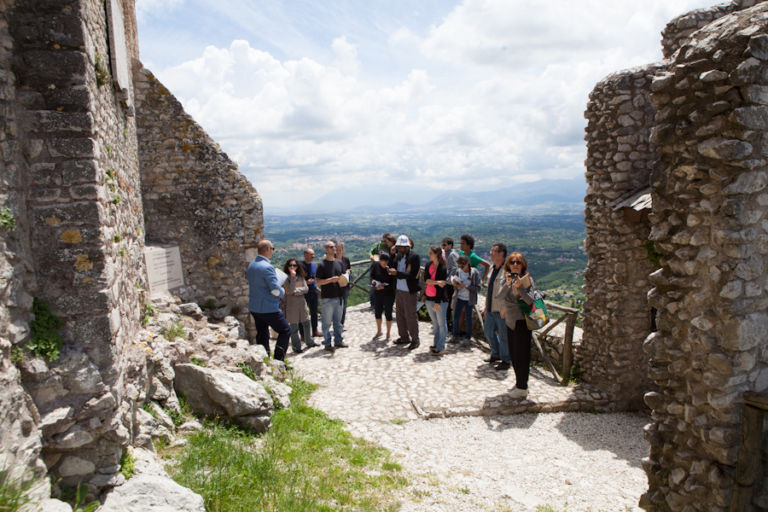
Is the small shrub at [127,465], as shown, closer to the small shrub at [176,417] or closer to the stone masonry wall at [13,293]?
the stone masonry wall at [13,293]

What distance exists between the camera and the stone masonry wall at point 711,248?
10.3 feet

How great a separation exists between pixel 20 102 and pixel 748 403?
556 centimetres

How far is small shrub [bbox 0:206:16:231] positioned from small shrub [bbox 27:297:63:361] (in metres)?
0.59

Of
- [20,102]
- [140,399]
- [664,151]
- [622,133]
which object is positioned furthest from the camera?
[622,133]

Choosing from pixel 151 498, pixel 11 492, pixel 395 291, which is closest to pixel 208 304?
pixel 395 291

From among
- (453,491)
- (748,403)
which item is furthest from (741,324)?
(453,491)

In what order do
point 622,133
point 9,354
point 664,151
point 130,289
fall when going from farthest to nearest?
point 622,133 < point 130,289 < point 664,151 < point 9,354

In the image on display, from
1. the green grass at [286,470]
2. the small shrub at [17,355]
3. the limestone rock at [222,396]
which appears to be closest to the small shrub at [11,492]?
the small shrub at [17,355]

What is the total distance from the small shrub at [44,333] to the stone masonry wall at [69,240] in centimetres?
5

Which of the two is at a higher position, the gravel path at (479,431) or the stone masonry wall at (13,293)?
the stone masonry wall at (13,293)

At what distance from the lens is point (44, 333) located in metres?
3.45

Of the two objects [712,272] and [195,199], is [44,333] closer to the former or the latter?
[712,272]

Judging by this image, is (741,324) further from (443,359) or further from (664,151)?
(443,359)

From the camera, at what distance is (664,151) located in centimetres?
374
